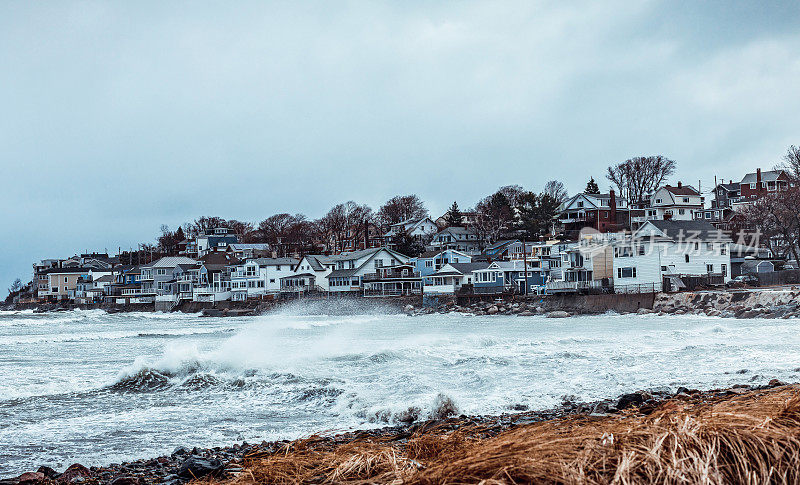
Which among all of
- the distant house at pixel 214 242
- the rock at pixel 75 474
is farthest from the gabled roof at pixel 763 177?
the rock at pixel 75 474

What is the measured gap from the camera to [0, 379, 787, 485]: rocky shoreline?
6.56 meters

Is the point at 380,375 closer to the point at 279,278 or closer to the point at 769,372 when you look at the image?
the point at 769,372

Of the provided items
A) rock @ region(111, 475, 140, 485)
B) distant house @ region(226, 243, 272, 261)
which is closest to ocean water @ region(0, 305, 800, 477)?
rock @ region(111, 475, 140, 485)

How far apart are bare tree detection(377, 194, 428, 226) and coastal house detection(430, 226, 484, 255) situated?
46.2 feet

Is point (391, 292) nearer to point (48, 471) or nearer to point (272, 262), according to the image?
point (272, 262)

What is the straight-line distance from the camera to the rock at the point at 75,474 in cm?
703

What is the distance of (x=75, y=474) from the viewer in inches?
289

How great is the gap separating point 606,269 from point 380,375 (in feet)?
148

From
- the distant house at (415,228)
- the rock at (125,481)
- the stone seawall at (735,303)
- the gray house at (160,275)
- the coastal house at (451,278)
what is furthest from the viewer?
the distant house at (415,228)

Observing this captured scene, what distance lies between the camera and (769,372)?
13.0 metres

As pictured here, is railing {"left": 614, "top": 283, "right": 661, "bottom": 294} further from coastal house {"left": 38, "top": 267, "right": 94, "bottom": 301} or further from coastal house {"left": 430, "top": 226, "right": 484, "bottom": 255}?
coastal house {"left": 38, "top": 267, "right": 94, "bottom": 301}

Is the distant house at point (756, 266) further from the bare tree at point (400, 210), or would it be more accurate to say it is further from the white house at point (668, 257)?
the bare tree at point (400, 210)

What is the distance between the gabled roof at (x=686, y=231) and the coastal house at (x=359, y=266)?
32.7 meters

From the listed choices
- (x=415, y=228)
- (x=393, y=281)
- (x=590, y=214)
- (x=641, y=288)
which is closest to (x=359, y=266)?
(x=393, y=281)
